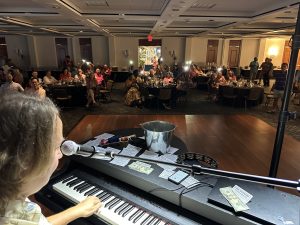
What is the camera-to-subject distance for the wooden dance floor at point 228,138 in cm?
329

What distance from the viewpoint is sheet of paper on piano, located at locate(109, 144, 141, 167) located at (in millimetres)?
1628

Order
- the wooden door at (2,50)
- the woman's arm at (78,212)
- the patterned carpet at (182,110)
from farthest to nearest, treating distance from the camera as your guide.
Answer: the wooden door at (2,50) < the patterned carpet at (182,110) < the woman's arm at (78,212)

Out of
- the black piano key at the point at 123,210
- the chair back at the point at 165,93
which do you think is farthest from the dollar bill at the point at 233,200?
the chair back at the point at 165,93

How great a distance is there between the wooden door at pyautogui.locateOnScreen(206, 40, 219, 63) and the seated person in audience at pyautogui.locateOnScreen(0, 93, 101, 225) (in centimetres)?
1596

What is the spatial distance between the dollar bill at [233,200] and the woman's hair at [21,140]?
94cm

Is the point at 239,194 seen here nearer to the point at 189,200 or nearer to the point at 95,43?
the point at 189,200

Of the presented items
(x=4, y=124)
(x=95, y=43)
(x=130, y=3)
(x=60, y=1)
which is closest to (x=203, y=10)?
(x=130, y=3)

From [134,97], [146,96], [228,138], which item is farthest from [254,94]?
[228,138]

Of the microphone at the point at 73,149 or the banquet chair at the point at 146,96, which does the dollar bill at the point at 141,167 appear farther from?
the banquet chair at the point at 146,96

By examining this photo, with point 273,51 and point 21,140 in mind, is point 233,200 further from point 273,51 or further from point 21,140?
point 273,51

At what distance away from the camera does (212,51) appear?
15.6 metres

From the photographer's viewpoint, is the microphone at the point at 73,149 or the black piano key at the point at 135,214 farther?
the black piano key at the point at 135,214

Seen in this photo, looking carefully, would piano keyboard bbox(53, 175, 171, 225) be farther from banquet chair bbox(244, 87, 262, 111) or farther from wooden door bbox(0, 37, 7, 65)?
wooden door bbox(0, 37, 7, 65)

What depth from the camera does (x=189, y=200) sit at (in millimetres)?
1293
